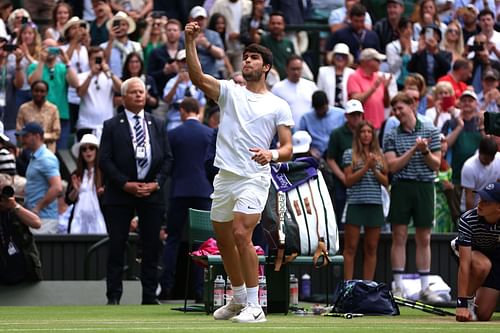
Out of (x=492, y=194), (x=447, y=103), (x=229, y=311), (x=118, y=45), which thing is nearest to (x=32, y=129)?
→ (x=118, y=45)

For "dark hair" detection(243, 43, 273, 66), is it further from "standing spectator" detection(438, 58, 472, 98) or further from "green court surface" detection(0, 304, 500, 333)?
"standing spectator" detection(438, 58, 472, 98)

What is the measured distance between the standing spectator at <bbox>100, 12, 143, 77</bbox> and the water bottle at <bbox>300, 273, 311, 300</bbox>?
5.42 meters

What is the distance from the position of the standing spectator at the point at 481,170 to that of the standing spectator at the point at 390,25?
21.3ft

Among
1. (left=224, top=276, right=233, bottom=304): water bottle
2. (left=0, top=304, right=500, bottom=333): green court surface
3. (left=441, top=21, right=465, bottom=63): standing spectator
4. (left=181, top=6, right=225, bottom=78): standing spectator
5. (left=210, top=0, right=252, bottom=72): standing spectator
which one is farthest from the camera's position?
(left=441, top=21, right=465, bottom=63): standing spectator

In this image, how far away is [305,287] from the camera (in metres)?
18.6

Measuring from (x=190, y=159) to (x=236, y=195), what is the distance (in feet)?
18.0

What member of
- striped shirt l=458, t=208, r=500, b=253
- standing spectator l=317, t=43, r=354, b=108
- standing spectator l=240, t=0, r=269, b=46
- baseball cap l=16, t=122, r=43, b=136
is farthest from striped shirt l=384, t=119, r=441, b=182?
standing spectator l=240, t=0, r=269, b=46

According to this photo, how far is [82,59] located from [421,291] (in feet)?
23.8

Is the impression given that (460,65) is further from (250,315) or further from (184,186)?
(250,315)

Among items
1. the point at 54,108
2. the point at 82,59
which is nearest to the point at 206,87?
the point at 54,108

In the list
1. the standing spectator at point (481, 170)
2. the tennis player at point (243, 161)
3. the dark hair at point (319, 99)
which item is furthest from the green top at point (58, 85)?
the tennis player at point (243, 161)

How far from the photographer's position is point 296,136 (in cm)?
1706

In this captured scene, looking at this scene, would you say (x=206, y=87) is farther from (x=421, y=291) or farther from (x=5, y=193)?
(x=421, y=291)

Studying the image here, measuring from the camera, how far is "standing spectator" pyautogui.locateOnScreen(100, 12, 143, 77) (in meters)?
22.6
